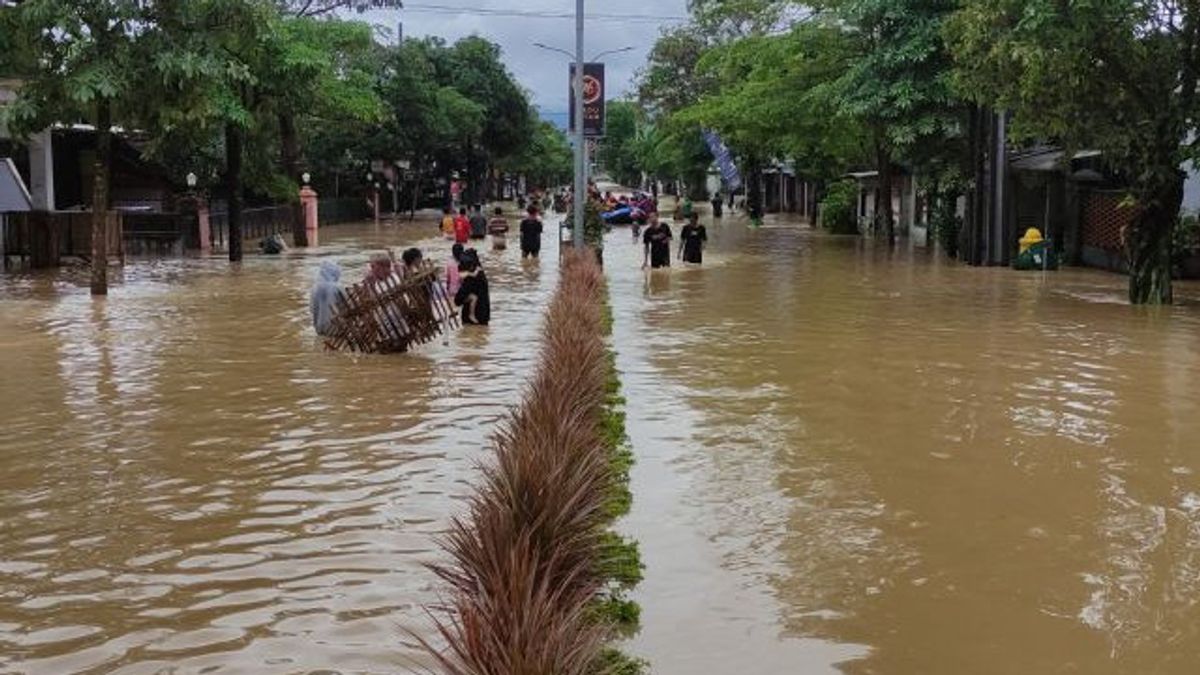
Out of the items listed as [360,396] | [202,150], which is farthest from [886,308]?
[202,150]

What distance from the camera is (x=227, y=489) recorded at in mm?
7949

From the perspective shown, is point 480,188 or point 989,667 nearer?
point 989,667

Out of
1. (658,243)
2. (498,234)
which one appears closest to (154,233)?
(498,234)

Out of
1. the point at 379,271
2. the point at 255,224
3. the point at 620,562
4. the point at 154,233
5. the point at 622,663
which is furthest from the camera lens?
the point at 255,224

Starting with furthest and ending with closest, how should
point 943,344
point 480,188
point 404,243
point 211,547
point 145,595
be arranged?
point 480,188 → point 404,243 → point 943,344 → point 211,547 → point 145,595

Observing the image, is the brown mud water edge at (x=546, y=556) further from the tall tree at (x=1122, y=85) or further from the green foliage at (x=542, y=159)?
the green foliage at (x=542, y=159)

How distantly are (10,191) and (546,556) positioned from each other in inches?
927

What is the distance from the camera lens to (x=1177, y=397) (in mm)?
11398

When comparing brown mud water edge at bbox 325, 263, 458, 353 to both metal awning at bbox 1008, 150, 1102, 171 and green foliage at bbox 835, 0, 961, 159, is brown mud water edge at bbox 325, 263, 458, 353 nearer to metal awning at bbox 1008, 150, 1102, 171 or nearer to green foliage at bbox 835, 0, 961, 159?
green foliage at bbox 835, 0, 961, 159

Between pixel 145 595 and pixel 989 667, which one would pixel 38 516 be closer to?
pixel 145 595

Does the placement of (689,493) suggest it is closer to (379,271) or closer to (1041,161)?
(379,271)

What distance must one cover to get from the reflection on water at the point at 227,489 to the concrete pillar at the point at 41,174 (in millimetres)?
14979

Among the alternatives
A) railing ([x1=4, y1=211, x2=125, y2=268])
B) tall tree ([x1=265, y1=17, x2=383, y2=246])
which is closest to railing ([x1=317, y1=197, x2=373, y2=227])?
tall tree ([x1=265, y1=17, x2=383, y2=246])

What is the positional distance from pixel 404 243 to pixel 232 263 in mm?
10703
